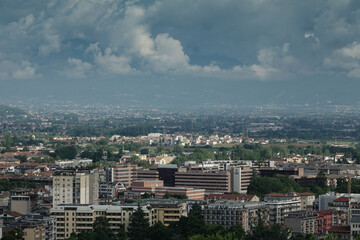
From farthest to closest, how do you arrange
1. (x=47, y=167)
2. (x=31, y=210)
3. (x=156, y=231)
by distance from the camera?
(x=47, y=167), (x=31, y=210), (x=156, y=231)

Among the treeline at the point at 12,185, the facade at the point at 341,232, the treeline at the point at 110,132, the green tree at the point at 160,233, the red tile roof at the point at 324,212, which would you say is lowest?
the facade at the point at 341,232

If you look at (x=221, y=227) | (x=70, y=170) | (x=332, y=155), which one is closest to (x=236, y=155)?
(x=332, y=155)

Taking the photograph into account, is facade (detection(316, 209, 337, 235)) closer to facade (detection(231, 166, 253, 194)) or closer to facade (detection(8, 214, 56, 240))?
facade (detection(8, 214, 56, 240))

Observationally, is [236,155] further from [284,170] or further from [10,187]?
[10,187]

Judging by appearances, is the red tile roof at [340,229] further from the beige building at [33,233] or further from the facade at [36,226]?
the beige building at [33,233]

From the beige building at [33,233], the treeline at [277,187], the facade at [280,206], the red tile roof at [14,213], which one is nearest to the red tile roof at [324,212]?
the facade at [280,206]

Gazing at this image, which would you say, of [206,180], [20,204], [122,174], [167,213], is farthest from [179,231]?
[122,174]

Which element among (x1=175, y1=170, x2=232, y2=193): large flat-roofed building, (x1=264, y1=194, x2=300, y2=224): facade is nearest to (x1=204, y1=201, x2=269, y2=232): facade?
(x1=264, y1=194, x2=300, y2=224): facade

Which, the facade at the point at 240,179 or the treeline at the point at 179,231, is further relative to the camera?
the facade at the point at 240,179
